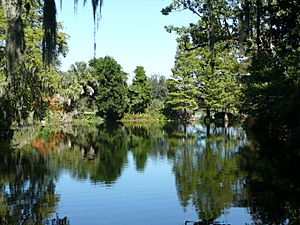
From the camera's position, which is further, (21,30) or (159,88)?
(159,88)

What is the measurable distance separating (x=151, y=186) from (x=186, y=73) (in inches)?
1567

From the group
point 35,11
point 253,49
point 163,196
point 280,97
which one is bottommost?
point 163,196

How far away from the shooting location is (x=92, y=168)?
17500 millimetres

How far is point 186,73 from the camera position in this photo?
52.8 meters

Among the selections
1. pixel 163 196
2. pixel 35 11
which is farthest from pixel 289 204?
pixel 35 11

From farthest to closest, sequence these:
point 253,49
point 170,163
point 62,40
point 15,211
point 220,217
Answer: point 62,40 < point 253,49 < point 170,163 < point 15,211 < point 220,217

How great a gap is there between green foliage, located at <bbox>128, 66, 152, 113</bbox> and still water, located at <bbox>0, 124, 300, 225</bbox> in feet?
149

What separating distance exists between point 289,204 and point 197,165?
304 inches

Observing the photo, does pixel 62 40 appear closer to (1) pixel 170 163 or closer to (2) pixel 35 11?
(2) pixel 35 11

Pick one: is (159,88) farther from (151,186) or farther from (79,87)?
(151,186)

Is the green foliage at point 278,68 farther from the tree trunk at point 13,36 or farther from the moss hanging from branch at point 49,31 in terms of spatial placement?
the moss hanging from branch at point 49,31

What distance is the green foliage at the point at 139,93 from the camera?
69.3 metres

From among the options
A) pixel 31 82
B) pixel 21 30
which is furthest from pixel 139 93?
pixel 21 30

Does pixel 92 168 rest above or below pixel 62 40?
below
